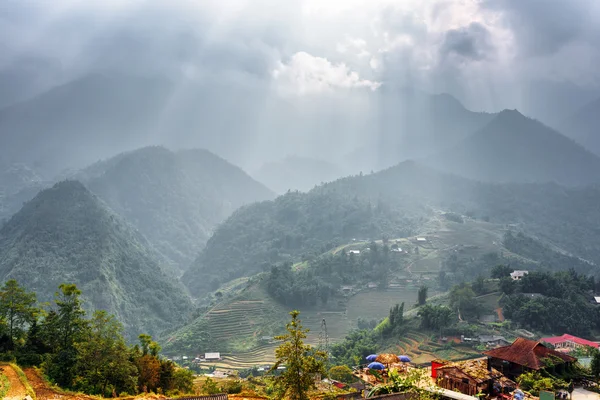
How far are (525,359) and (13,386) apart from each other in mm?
20039

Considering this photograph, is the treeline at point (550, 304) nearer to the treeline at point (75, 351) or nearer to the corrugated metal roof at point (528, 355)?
the corrugated metal roof at point (528, 355)

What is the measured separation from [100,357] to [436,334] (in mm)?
32772

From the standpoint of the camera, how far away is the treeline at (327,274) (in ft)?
210

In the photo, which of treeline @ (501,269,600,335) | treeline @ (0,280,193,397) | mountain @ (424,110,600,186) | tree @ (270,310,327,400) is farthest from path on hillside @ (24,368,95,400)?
mountain @ (424,110,600,186)

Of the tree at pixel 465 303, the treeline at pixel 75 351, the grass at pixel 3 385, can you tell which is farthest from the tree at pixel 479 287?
the grass at pixel 3 385

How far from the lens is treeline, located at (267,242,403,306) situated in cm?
6397

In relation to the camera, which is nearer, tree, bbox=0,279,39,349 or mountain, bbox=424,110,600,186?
tree, bbox=0,279,39,349

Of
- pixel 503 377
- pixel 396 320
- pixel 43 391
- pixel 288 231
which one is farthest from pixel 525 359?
pixel 288 231

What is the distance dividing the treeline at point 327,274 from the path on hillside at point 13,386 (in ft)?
162

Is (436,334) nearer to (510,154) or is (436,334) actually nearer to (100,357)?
(100,357)

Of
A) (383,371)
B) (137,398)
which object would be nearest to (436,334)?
(383,371)

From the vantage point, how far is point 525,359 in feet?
72.6

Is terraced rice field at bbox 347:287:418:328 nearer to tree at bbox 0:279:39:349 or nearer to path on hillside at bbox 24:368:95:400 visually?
tree at bbox 0:279:39:349

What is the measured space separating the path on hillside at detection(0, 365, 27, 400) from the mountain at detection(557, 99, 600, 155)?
697 feet
